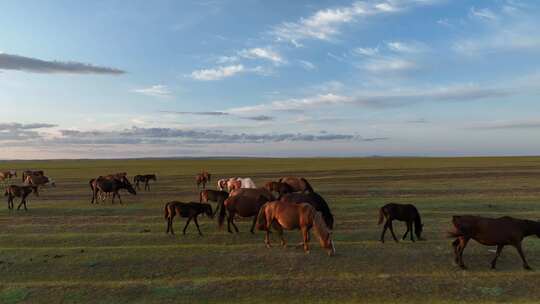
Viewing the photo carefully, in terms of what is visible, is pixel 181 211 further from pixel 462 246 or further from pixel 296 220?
pixel 462 246

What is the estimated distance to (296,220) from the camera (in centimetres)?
1123

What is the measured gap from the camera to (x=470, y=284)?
8609 mm

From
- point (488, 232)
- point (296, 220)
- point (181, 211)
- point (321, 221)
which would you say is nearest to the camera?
point (488, 232)

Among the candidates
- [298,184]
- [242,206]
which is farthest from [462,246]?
[298,184]

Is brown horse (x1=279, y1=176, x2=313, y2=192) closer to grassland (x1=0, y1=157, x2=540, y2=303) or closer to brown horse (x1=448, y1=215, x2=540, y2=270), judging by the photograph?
grassland (x1=0, y1=157, x2=540, y2=303)

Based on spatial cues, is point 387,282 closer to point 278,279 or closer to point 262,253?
point 278,279

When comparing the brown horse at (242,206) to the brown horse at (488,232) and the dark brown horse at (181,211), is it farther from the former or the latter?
the brown horse at (488,232)

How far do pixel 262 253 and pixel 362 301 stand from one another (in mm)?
3609

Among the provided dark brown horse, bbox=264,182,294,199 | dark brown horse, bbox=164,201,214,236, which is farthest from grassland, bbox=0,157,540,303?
dark brown horse, bbox=264,182,294,199

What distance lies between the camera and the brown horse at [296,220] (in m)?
10.6

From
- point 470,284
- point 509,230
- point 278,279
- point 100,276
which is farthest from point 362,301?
point 100,276

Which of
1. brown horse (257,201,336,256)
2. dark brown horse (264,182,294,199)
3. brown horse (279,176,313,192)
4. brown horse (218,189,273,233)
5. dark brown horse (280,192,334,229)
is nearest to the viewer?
brown horse (257,201,336,256)

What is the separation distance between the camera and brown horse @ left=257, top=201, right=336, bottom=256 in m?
10.6

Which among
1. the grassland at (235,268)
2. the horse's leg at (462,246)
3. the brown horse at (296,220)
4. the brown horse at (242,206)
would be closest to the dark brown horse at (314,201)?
the grassland at (235,268)
